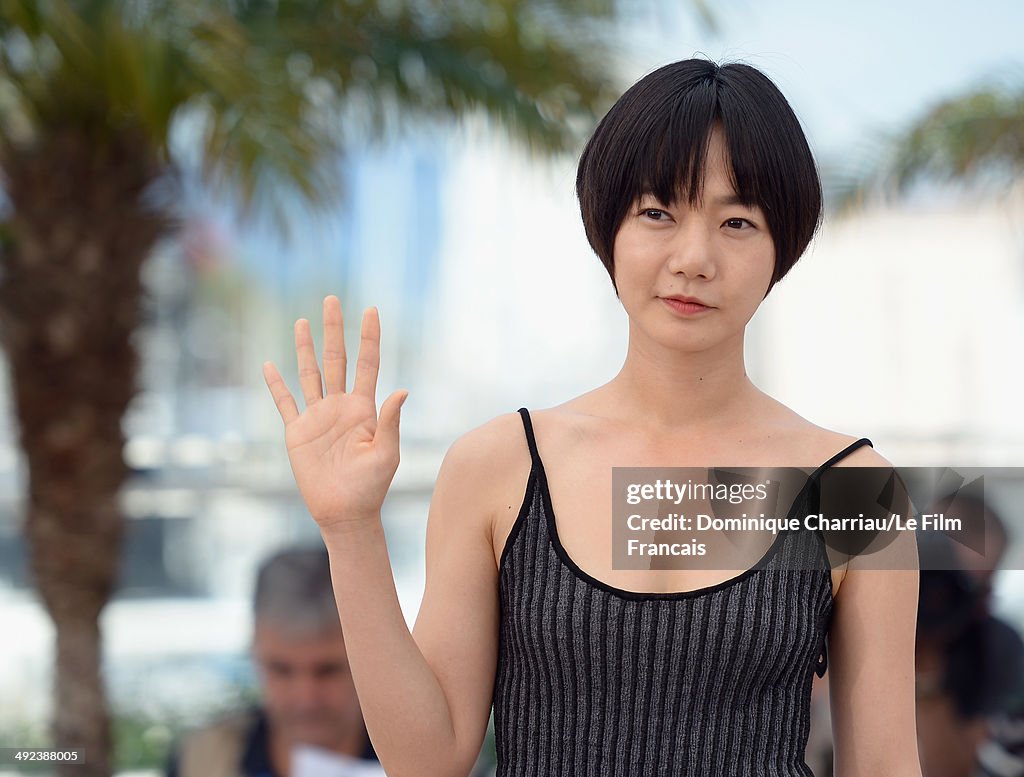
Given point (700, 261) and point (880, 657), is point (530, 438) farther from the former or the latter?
point (880, 657)

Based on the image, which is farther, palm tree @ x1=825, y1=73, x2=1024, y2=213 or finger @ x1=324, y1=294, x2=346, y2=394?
palm tree @ x1=825, y1=73, x2=1024, y2=213

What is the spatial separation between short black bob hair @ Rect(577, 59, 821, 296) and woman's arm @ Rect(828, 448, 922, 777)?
0.31 meters

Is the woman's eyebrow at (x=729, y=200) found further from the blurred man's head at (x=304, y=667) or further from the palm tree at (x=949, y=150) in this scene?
the palm tree at (x=949, y=150)

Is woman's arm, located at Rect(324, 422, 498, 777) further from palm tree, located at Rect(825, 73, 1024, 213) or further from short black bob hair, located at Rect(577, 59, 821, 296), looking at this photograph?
palm tree, located at Rect(825, 73, 1024, 213)

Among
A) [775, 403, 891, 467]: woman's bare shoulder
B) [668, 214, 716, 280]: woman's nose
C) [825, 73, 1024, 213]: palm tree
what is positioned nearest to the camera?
[668, 214, 716, 280]: woman's nose

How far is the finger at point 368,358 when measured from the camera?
1201 millimetres

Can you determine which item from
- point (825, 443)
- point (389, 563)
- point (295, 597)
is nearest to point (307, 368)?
point (389, 563)

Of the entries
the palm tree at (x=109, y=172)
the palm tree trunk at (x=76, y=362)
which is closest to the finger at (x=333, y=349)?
the palm tree at (x=109, y=172)

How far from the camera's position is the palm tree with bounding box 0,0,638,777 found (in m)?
4.04

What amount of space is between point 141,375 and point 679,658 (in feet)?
11.7

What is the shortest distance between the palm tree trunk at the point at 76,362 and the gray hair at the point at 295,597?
50.4 inches

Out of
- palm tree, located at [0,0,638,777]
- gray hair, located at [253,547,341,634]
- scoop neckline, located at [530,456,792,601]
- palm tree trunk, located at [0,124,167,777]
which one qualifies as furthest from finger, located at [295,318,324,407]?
palm tree trunk, located at [0,124,167,777]

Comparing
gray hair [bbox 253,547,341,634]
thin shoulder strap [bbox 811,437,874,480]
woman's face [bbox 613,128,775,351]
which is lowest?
gray hair [bbox 253,547,341,634]

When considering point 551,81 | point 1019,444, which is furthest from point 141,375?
point 1019,444
